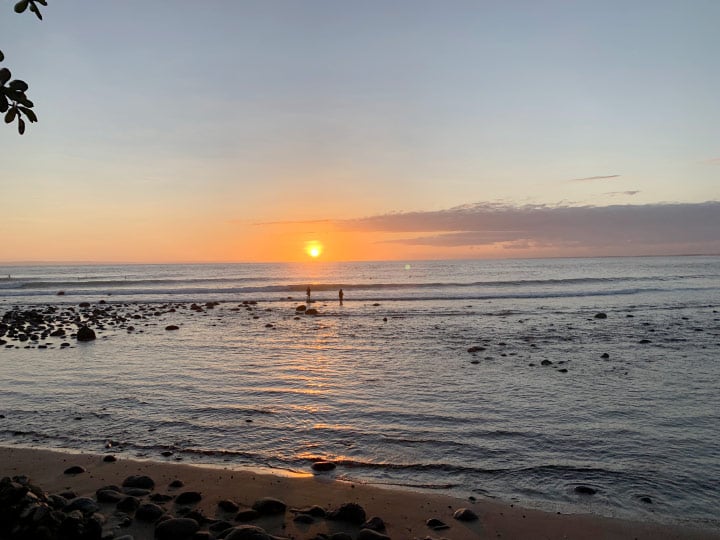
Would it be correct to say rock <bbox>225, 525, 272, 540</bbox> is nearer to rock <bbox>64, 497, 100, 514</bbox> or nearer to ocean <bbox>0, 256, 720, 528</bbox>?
rock <bbox>64, 497, 100, 514</bbox>

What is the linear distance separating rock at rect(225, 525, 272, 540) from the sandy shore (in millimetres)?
479

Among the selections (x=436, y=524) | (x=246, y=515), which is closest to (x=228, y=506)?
(x=246, y=515)

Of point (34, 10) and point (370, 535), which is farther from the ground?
point (34, 10)

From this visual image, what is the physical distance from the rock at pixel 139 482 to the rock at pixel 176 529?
1.67 metres

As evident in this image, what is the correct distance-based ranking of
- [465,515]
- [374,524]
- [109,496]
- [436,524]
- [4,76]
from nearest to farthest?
1. [4,76]
2. [374,524]
3. [436,524]
4. [465,515]
5. [109,496]

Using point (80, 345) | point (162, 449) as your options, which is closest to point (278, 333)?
point (80, 345)

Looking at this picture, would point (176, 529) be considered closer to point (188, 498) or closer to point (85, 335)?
point (188, 498)

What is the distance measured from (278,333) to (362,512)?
67.0 feet

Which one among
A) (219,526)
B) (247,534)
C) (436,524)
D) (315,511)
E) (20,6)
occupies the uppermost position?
(20,6)

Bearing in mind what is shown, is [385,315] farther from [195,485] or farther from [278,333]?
[195,485]

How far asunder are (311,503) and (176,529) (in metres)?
1.86

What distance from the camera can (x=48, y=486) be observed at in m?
7.70

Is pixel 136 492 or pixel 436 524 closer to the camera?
pixel 436 524

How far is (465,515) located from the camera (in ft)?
22.1
